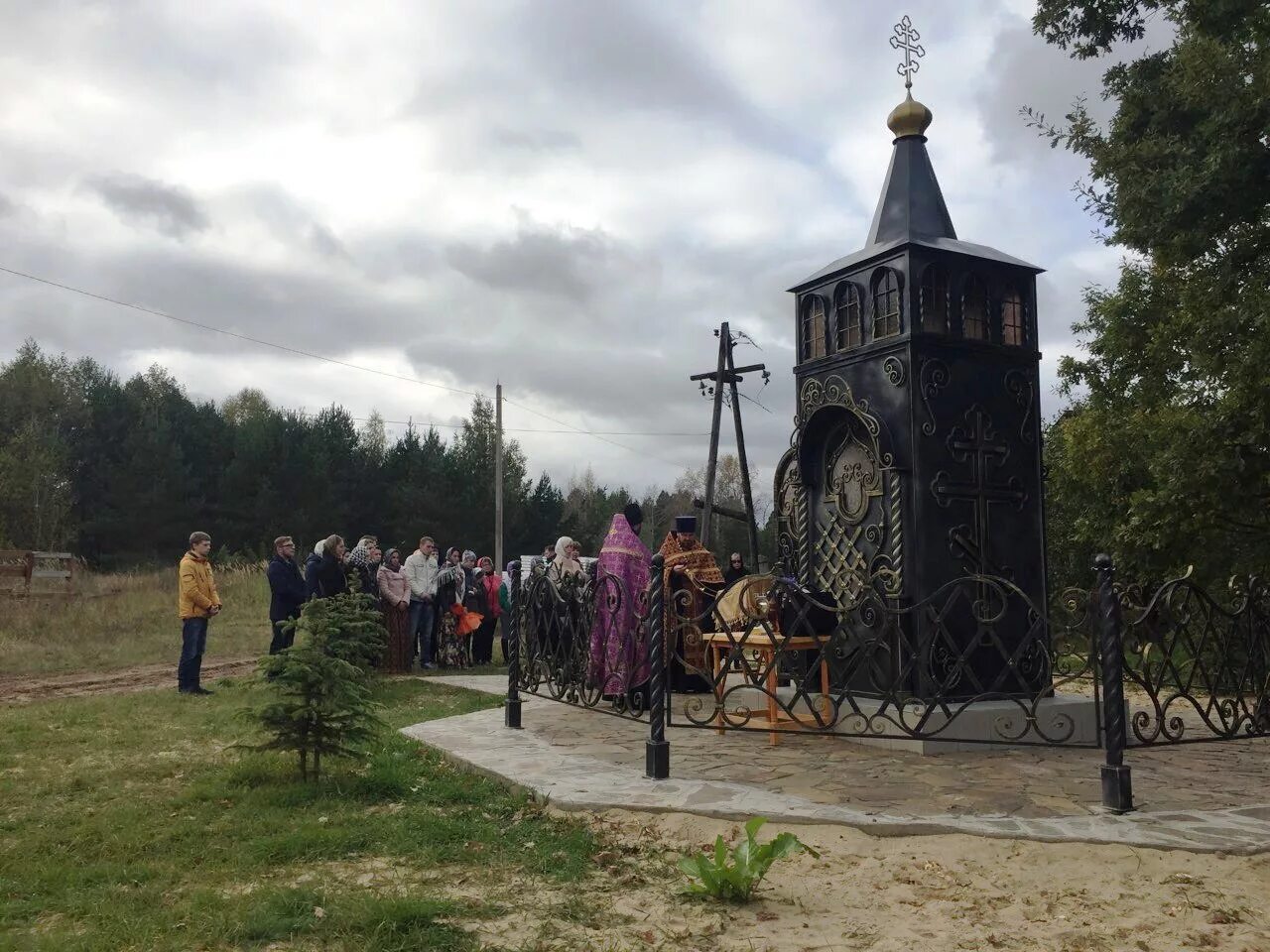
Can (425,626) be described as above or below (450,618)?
below

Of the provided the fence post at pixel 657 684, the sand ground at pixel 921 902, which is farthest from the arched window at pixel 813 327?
the sand ground at pixel 921 902

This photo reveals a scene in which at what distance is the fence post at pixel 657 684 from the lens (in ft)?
18.4

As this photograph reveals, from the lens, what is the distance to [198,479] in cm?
3600

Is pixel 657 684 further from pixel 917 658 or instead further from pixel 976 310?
pixel 976 310

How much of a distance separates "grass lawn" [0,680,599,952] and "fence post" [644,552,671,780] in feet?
2.57

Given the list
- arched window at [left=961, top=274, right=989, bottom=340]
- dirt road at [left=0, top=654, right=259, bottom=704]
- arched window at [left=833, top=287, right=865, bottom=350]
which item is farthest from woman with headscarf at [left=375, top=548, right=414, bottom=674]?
arched window at [left=961, top=274, right=989, bottom=340]

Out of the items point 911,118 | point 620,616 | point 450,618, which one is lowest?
point 450,618

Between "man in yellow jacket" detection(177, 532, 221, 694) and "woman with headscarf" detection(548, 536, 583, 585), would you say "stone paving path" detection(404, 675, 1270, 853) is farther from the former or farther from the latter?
"man in yellow jacket" detection(177, 532, 221, 694)

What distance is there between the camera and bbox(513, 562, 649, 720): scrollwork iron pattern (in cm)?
709

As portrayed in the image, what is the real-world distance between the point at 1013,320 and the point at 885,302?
3.62ft

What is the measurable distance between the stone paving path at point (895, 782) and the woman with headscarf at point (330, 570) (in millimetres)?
4426

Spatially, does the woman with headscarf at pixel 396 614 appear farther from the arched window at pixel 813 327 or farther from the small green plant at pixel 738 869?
the small green plant at pixel 738 869

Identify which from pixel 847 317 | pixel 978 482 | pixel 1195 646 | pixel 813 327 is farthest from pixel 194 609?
pixel 1195 646

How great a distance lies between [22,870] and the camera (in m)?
4.26
